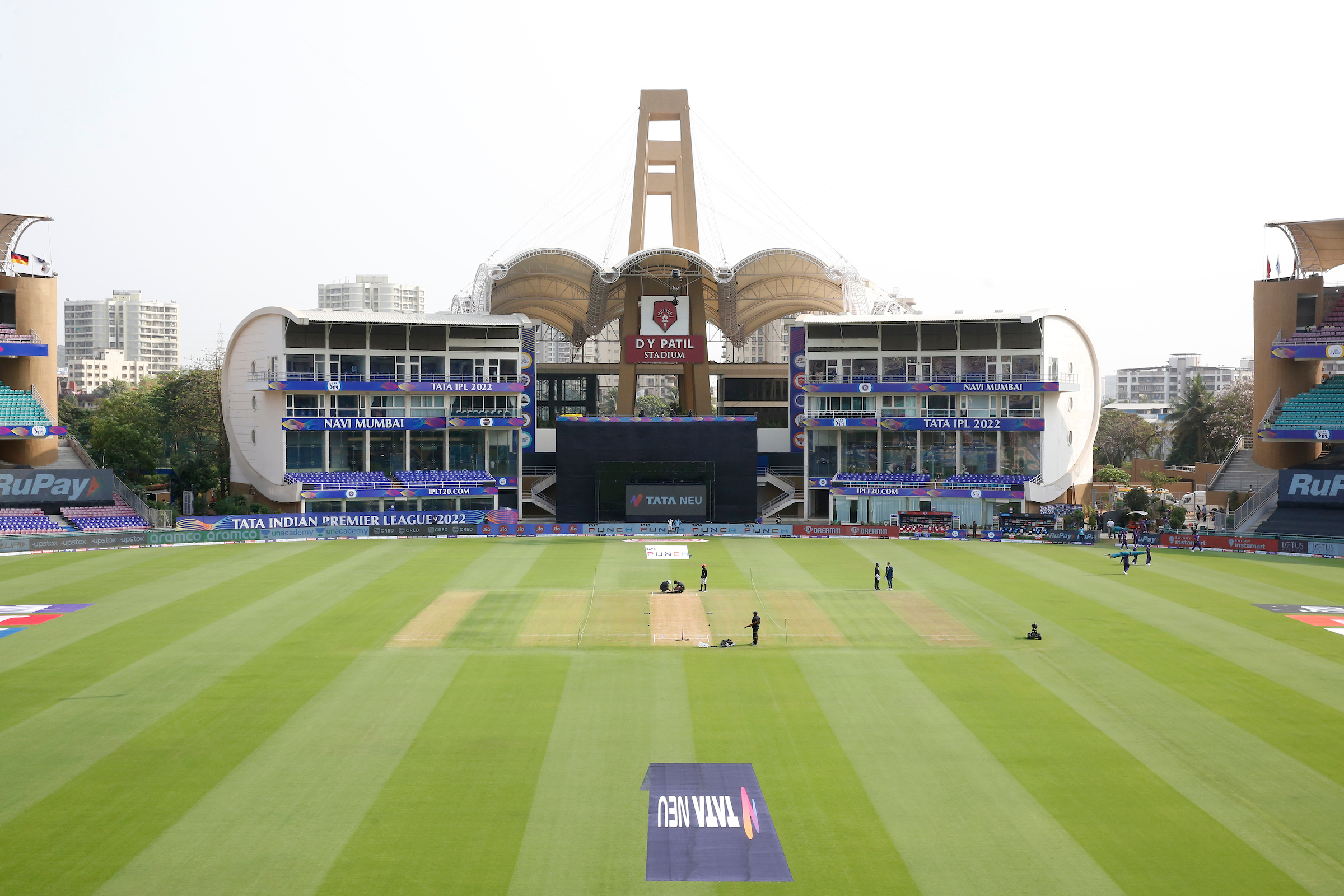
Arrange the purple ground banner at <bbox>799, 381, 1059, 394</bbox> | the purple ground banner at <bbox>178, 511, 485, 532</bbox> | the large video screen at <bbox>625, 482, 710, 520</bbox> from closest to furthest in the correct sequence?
the purple ground banner at <bbox>178, 511, 485, 532</bbox> → the large video screen at <bbox>625, 482, 710, 520</bbox> → the purple ground banner at <bbox>799, 381, 1059, 394</bbox>

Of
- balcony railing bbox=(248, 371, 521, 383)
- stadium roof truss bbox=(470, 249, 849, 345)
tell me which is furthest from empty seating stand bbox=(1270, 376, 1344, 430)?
balcony railing bbox=(248, 371, 521, 383)

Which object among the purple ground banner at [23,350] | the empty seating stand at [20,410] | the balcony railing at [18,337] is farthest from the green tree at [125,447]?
the purple ground banner at [23,350]

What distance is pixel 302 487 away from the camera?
7225 cm

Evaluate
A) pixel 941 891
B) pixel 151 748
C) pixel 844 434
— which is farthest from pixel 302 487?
pixel 941 891

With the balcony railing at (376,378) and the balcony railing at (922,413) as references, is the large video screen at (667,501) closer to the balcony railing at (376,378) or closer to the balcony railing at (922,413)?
the balcony railing at (922,413)

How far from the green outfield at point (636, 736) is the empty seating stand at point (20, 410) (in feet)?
88.0

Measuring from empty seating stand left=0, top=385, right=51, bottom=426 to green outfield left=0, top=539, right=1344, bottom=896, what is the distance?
2683 centimetres

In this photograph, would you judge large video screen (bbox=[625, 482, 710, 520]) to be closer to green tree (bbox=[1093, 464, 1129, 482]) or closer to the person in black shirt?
the person in black shirt

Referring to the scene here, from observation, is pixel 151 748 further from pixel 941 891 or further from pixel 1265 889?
pixel 1265 889

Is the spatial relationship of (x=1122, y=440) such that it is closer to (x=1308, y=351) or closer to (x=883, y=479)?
(x=1308, y=351)

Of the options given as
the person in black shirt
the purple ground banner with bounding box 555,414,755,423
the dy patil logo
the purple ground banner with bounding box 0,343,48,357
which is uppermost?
the purple ground banner with bounding box 0,343,48,357

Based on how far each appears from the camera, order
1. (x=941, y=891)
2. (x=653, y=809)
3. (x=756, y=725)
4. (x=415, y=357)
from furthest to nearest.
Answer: (x=415, y=357) → (x=756, y=725) → (x=653, y=809) → (x=941, y=891)

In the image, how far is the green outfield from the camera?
62.4ft

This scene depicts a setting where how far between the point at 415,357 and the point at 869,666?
180 ft
